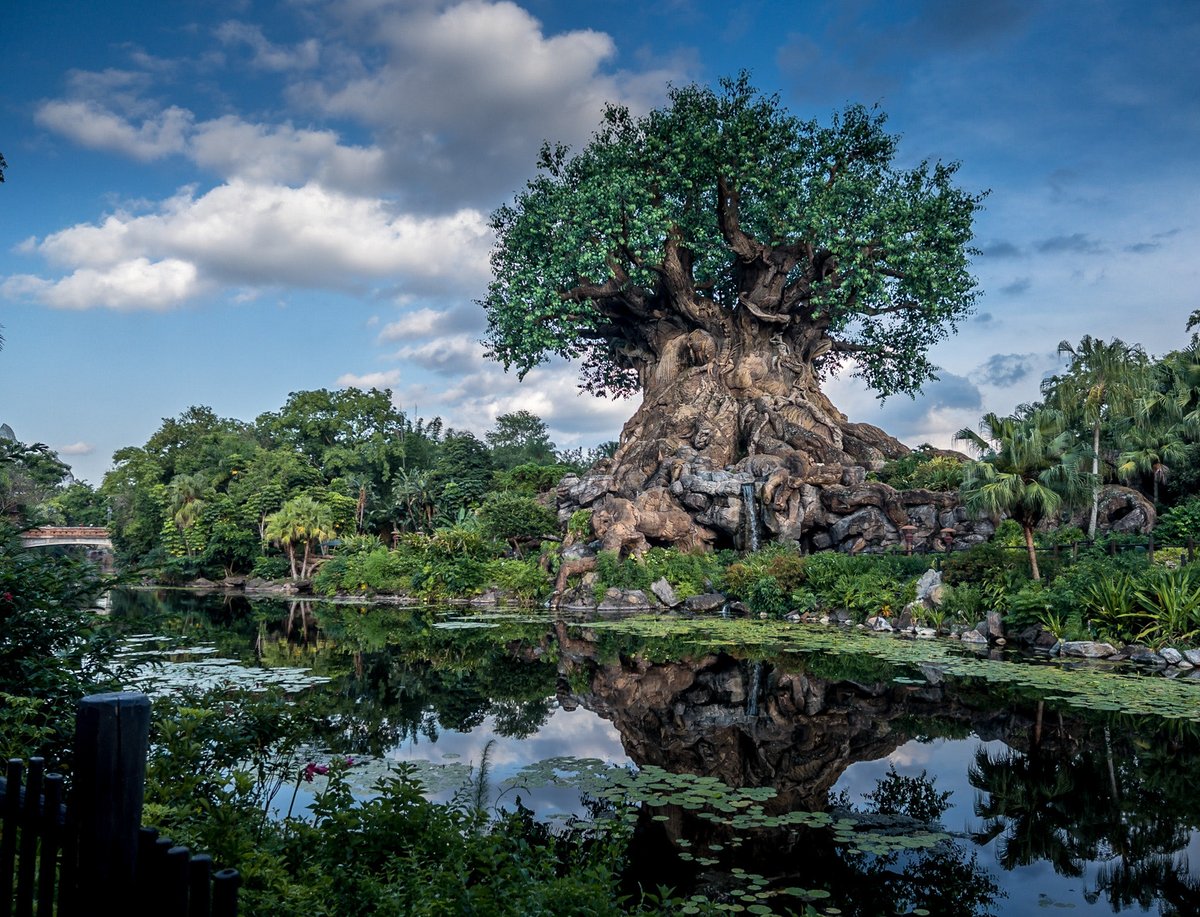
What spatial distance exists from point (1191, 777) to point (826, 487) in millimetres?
20011

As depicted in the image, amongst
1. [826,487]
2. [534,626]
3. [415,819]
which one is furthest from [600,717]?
[826,487]

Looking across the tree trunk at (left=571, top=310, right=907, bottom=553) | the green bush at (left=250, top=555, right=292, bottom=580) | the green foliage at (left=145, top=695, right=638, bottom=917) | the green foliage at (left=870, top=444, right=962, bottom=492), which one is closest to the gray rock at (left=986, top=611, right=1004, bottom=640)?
the tree trunk at (left=571, top=310, right=907, bottom=553)

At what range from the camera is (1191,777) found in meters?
7.64

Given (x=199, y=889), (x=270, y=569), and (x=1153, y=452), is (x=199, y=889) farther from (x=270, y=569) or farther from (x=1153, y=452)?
(x=270, y=569)

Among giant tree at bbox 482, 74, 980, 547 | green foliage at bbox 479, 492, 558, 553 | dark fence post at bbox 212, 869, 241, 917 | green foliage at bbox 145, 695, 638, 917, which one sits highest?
giant tree at bbox 482, 74, 980, 547

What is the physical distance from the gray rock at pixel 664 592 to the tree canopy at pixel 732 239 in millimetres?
11157

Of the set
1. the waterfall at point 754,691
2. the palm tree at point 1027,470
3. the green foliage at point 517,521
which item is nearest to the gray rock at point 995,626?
the palm tree at point 1027,470

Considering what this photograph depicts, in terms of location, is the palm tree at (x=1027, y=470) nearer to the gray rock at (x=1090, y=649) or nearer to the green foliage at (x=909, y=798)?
the gray rock at (x=1090, y=649)

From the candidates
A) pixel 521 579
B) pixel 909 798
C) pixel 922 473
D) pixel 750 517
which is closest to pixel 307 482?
pixel 521 579

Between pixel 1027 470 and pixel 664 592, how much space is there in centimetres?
1088

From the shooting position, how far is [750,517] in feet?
89.7

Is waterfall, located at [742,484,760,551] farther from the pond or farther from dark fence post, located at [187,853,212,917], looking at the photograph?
dark fence post, located at [187,853,212,917]

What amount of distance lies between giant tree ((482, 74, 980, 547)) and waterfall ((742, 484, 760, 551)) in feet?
6.67

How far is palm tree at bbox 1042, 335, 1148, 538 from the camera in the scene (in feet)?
69.4
